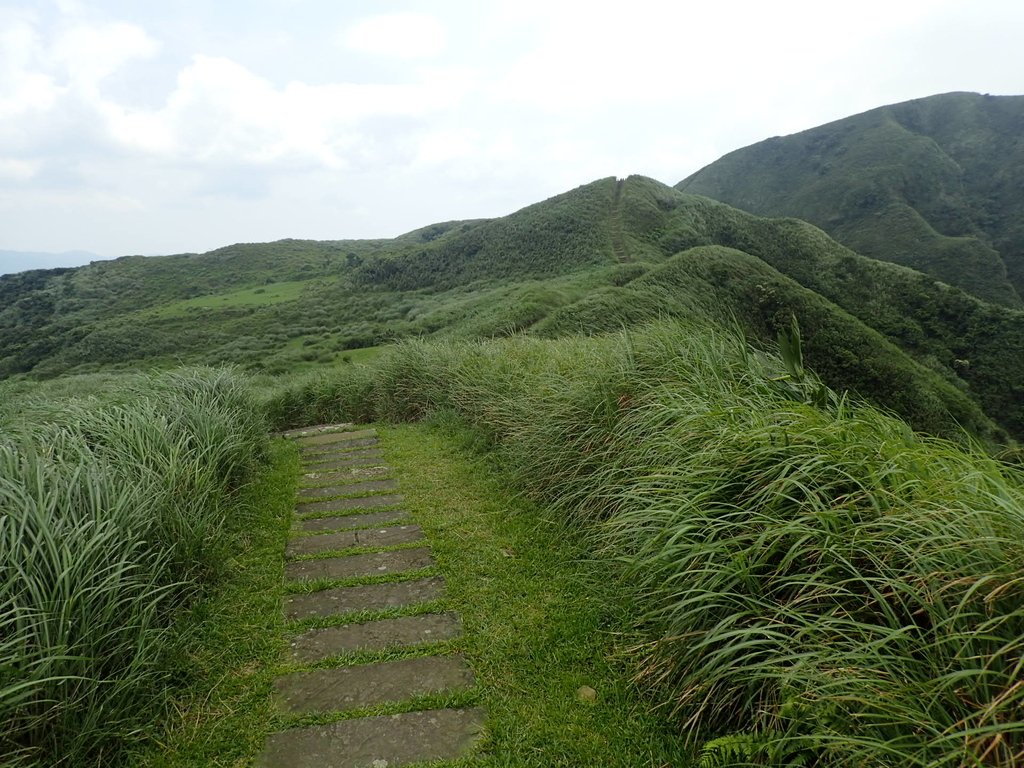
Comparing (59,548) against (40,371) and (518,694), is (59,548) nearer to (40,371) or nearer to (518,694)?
(518,694)

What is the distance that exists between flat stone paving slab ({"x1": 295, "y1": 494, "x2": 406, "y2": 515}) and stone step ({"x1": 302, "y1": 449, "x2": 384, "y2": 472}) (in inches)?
Answer: 32.2

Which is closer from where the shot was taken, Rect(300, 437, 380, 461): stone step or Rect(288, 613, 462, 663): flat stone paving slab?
Rect(288, 613, 462, 663): flat stone paving slab

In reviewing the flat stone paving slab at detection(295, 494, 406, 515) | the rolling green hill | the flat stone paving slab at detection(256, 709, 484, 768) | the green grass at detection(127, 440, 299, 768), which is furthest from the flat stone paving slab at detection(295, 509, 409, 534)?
the rolling green hill

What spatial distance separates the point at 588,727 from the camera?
77.4 inches

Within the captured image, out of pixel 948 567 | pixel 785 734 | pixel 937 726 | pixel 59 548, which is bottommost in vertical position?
pixel 785 734

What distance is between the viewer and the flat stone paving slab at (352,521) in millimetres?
3740

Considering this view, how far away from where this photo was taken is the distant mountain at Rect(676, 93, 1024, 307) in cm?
5834

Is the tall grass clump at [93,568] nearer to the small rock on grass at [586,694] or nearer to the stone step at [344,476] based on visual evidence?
the stone step at [344,476]

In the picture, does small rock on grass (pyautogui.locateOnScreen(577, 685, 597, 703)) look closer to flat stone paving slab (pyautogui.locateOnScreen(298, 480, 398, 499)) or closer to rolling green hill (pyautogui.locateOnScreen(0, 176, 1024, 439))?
flat stone paving slab (pyautogui.locateOnScreen(298, 480, 398, 499))

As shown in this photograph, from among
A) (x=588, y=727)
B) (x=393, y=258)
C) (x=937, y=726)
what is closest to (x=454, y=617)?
(x=588, y=727)

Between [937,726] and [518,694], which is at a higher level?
[937,726]

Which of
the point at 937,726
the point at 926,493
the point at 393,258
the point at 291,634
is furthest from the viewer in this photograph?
the point at 393,258

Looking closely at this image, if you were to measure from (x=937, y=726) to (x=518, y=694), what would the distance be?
1.34m

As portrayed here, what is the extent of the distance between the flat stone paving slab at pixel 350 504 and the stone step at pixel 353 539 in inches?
16.3
